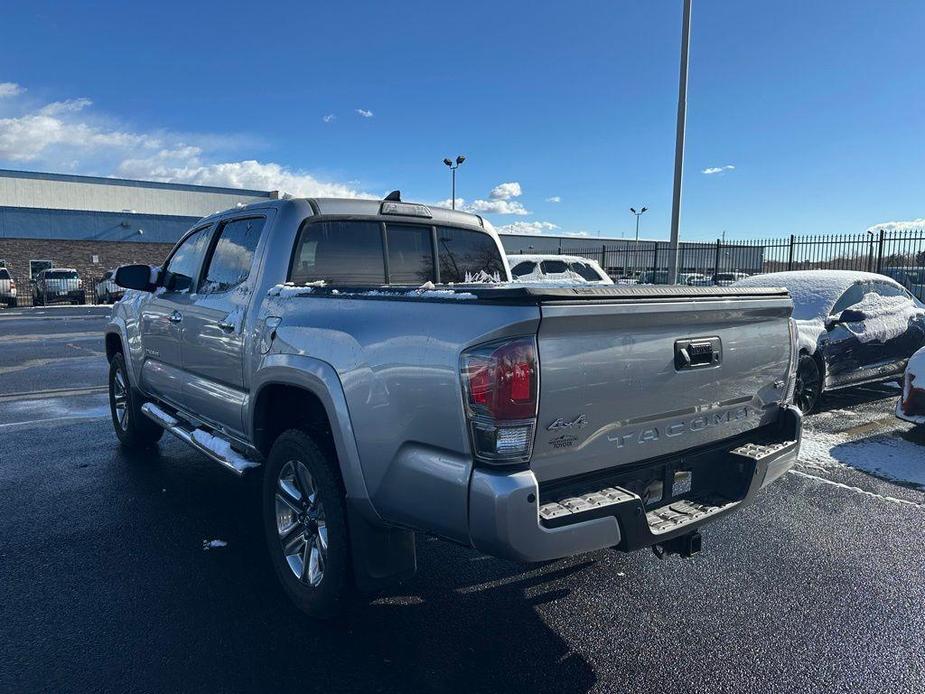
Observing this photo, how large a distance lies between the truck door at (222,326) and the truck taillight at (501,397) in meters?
1.90

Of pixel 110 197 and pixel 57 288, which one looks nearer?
pixel 57 288

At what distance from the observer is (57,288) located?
107ft

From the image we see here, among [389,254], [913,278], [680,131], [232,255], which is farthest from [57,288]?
[913,278]

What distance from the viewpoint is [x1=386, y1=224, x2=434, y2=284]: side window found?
167 inches

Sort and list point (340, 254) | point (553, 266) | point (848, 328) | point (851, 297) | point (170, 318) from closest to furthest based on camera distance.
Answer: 1. point (340, 254)
2. point (170, 318)
3. point (848, 328)
4. point (851, 297)
5. point (553, 266)

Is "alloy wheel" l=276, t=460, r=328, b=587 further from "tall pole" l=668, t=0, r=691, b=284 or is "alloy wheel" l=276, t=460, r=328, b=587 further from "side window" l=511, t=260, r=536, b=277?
"side window" l=511, t=260, r=536, b=277

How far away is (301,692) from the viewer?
104 inches


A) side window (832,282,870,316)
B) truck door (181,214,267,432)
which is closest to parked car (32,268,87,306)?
truck door (181,214,267,432)

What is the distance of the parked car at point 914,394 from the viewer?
6.08 meters

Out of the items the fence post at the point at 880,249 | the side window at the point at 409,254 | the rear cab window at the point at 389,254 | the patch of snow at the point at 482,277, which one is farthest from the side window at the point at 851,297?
the fence post at the point at 880,249

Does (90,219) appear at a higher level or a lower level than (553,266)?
higher

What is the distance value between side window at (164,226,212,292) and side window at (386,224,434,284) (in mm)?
1447

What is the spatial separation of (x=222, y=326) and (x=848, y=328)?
6.88 m

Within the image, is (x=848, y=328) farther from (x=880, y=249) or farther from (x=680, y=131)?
(x=880, y=249)
